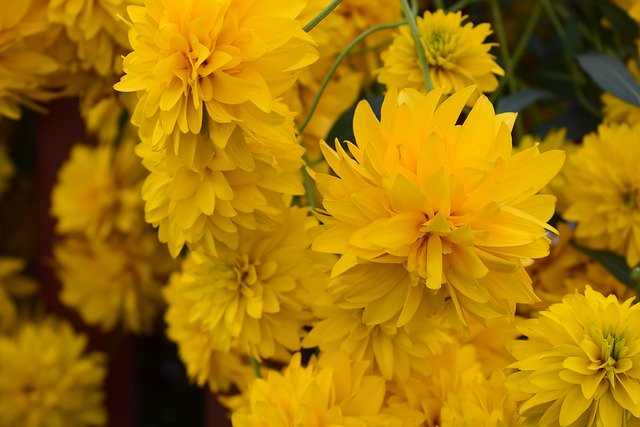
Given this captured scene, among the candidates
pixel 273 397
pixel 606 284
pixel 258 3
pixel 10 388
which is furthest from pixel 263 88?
pixel 10 388

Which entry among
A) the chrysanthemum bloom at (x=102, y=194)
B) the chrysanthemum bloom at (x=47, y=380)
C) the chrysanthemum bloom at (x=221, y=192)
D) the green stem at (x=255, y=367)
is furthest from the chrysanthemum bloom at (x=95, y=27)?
the chrysanthemum bloom at (x=47, y=380)

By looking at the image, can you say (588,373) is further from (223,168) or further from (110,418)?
(110,418)

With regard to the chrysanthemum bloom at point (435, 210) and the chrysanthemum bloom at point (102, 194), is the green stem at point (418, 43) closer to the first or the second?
the chrysanthemum bloom at point (435, 210)

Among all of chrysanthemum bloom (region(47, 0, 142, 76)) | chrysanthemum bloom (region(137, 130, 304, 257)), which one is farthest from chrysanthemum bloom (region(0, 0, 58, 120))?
chrysanthemum bloom (region(137, 130, 304, 257))

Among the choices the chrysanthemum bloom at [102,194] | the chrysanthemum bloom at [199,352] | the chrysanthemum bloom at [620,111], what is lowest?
the chrysanthemum bloom at [102,194]

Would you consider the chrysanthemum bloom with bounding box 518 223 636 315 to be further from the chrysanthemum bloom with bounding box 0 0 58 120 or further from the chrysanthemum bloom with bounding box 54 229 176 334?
the chrysanthemum bloom with bounding box 54 229 176 334

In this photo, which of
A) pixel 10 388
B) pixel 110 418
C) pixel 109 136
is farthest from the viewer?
pixel 110 418

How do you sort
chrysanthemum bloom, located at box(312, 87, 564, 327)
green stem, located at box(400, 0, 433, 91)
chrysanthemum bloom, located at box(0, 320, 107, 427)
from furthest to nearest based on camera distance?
chrysanthemum bloom, located at box(0, 320, 107, 427)
green stem, located at box(400, 0, 433, 91)
chrysanthemum bloom, located at box(312, 87, 564, 327)
